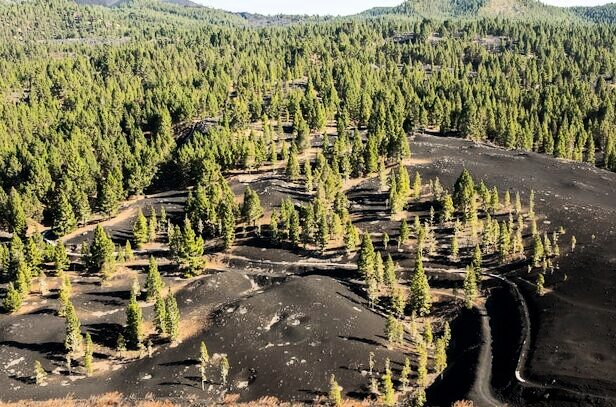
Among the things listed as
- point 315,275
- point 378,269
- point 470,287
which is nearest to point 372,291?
point 378,269

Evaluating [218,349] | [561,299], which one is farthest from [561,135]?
[218,349]

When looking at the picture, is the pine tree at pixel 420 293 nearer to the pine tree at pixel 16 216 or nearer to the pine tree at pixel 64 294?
the pine tree at pixel 64 294

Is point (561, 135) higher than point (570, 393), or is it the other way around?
point (561, 135)

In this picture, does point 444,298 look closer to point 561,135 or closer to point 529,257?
point 529,257

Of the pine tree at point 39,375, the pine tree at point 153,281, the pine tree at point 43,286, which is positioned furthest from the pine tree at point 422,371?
the pine tree at point 43,286

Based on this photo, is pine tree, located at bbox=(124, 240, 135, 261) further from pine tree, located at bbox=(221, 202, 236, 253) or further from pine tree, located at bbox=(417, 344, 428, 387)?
pine tree, located at bbox=(417, 344, 428, 387)

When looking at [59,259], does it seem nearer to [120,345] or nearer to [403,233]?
[120,345]
